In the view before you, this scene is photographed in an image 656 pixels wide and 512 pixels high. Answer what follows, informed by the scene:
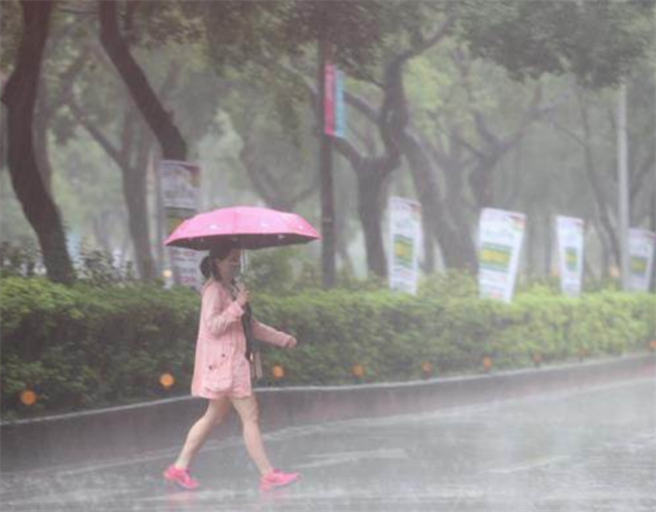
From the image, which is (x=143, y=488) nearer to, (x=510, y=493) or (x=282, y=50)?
(x=510, y=493)

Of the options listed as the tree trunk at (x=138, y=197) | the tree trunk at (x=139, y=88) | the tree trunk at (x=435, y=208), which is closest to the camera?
the tree trunk at (x=139, y=88)

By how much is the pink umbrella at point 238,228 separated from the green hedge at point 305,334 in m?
1.71

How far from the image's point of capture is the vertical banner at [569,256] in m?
22.6

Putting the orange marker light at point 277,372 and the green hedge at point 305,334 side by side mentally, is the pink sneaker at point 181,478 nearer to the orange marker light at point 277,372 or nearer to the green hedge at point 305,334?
the green hedge at point 305,334

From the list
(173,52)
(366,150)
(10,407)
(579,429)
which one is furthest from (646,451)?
(366,150)

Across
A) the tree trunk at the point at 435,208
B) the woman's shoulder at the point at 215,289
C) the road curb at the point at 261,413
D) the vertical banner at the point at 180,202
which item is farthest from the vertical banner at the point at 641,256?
the woman's shoulder at the point at 215,289

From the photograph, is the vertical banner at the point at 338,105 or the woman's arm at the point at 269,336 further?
the vertical banner at the point at 338,105

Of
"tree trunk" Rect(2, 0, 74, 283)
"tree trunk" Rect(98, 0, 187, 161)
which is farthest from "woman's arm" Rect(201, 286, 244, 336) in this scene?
"tree trunk" Rect(98, 0, 187, 161)

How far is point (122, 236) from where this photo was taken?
6069cm

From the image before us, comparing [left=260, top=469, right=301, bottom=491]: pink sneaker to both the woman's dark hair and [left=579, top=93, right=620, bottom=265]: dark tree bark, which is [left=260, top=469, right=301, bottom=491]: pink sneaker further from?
[left=579, top=93, right=620, bottom=265]: dark tree bark

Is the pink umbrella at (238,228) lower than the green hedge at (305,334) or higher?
higher

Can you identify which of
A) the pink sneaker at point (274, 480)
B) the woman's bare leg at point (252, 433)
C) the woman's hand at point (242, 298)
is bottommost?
the pink sneaker at point (274, 480)

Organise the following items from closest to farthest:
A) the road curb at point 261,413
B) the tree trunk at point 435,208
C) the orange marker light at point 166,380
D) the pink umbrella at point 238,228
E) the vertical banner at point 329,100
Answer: the pink umbrella at point 238,228 → the road curb at point 261,413 → the orange marker light at point 166,380 → the vertical banner at point 329,100 → the tree trunk at point 435,208

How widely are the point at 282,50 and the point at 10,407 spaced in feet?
23.4
